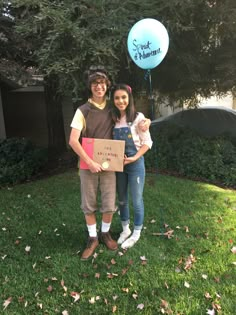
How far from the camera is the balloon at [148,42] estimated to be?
11.6ft

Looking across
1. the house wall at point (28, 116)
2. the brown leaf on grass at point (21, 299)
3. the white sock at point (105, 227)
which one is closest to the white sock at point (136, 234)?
the white sock at point (105, 227)

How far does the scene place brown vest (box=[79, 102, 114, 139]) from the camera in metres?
3.20

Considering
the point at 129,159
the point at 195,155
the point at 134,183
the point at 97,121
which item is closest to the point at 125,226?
the point at 134,183

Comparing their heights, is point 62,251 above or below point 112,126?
below

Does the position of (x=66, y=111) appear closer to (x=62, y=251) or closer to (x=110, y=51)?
(x=110, y=51)

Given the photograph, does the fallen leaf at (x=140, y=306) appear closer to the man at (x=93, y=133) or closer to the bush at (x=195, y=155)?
the man at (x=93, y=133)

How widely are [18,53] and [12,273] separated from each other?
14.4 feet

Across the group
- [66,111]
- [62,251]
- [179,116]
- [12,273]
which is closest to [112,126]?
[62,251]

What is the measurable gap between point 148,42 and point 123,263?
2.23 m

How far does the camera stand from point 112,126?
332 cm

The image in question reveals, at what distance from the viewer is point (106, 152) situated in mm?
3227

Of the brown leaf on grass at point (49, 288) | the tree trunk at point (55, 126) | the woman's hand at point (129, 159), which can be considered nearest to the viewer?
the brown leaf on grass at point (49, 288)

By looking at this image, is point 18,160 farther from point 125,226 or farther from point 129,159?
point 129,159

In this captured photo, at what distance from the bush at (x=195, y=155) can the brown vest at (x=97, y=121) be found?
3313 millimetres
